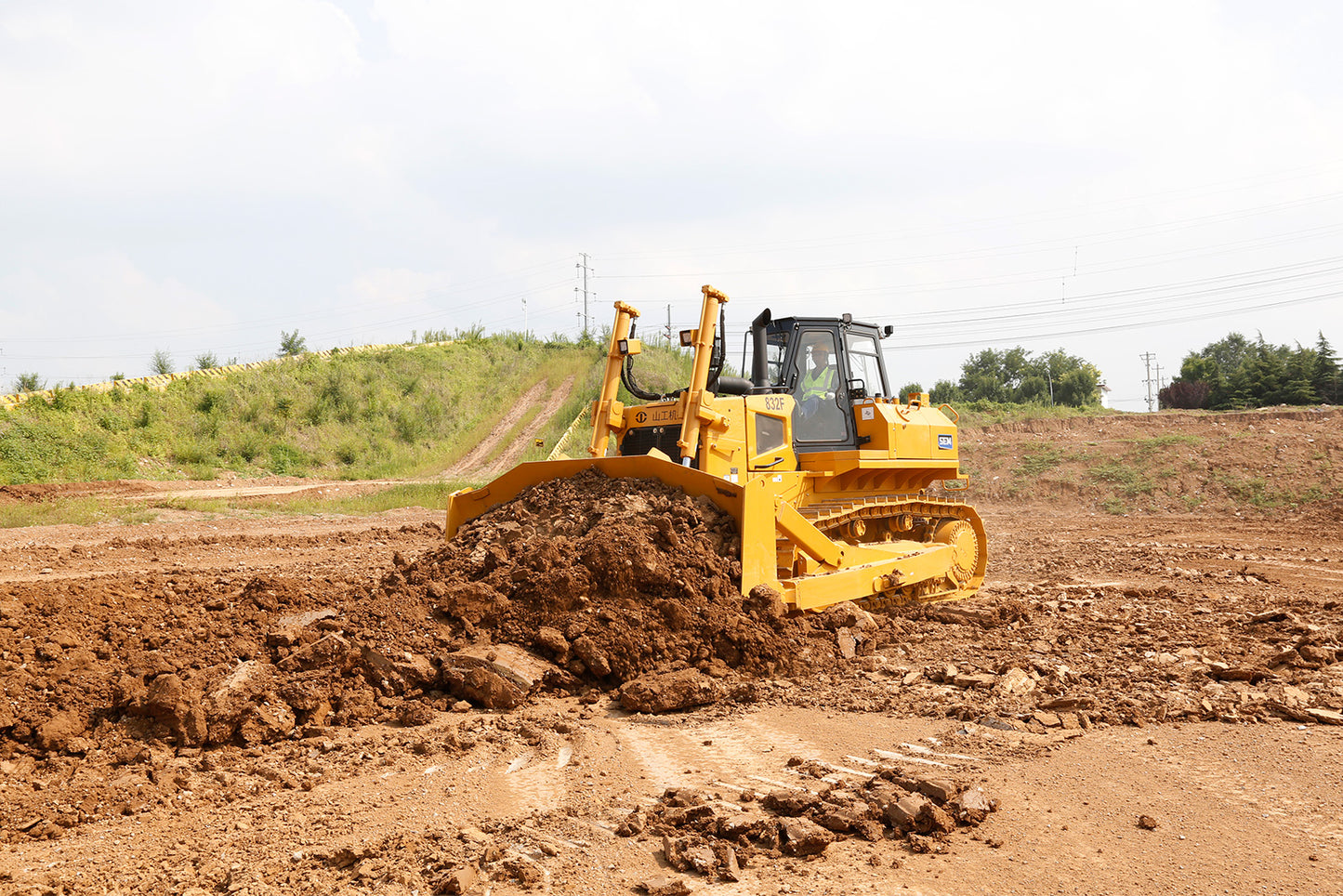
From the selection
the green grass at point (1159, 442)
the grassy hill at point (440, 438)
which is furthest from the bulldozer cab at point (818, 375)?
the green grass at point (1159, 442)

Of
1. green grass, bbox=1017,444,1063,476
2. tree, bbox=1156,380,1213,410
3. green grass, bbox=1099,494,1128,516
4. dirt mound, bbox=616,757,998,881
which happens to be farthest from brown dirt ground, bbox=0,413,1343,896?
tree, bbox=1156,380,1213,410

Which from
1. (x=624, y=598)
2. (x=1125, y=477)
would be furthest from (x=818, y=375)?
(x=1125, y=477)

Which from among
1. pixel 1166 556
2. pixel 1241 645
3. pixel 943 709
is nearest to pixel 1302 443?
pixel 1166 556

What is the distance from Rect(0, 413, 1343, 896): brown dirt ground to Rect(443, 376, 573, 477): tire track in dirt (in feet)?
72.3

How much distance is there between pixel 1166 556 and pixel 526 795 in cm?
1160

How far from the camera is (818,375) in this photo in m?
8.71

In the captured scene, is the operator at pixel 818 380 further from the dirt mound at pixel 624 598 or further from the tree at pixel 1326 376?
the tree at pixel 1326 376

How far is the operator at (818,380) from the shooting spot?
28.1 ft

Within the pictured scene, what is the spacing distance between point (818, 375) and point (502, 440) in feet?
83.4

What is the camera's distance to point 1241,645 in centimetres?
647

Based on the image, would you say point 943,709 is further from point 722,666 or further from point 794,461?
point 794,461

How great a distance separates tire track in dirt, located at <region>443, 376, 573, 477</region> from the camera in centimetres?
2992

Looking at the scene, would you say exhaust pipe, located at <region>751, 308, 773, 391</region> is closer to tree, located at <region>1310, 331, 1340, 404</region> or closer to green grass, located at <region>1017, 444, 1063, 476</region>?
green grass, located at <region>1017, 444, 1063, 476</region>

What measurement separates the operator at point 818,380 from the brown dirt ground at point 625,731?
229cm
